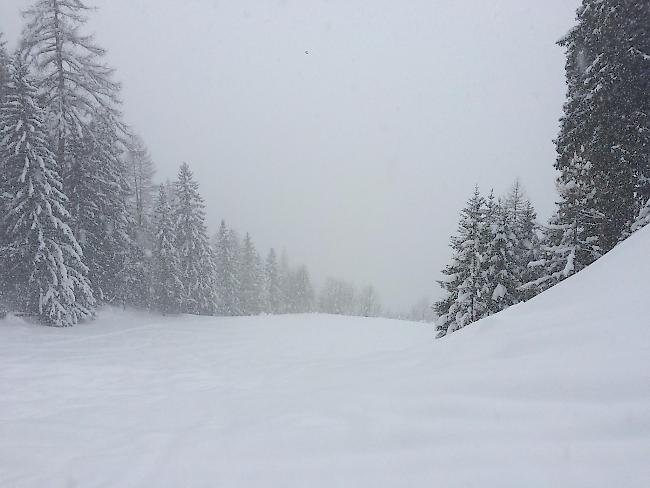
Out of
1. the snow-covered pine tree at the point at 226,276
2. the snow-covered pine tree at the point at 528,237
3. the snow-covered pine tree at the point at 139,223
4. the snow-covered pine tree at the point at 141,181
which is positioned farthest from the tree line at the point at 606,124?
the snow-covered pine tree at the point at 226,276

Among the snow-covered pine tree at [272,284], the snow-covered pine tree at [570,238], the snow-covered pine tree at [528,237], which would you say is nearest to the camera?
the snow-covered pine tree at [570,238]

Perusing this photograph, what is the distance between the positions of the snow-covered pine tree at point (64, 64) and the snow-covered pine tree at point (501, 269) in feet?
65.2

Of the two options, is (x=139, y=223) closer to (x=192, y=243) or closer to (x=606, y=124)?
(x=192, y=243)

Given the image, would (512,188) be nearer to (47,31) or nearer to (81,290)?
(81,290)

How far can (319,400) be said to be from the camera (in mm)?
4188

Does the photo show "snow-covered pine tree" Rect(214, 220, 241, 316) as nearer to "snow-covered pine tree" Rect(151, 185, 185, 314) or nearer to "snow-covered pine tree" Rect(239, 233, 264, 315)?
"snow-covered pine tree" Rect(239, 233, 264, 315)

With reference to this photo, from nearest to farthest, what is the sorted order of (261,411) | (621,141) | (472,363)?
1. (472,363)
2. (261,411)
3. (621,141)

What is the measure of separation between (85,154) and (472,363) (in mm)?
21318

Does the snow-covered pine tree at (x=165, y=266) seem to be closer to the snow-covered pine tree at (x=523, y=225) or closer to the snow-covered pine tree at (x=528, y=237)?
the snow-covered pine tree at (x=523, y=225)

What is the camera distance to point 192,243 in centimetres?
2689

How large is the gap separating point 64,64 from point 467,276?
21.3 m

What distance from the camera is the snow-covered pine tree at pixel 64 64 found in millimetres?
16172

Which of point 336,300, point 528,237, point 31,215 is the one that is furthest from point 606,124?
point 336,300

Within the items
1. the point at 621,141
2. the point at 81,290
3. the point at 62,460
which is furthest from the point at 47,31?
the point at 621,141
